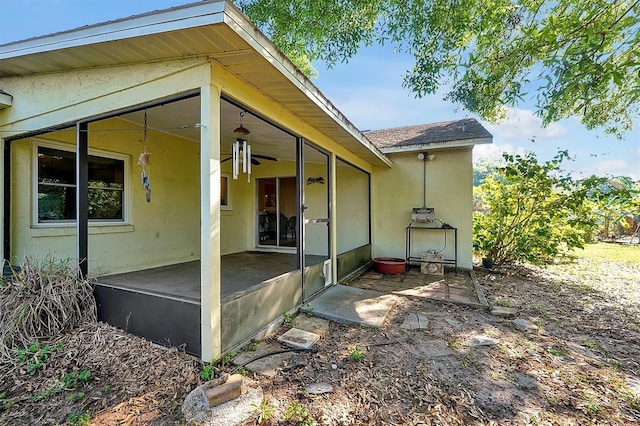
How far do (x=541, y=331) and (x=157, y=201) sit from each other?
20.5 ft

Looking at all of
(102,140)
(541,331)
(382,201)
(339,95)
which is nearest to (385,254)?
(382,201)

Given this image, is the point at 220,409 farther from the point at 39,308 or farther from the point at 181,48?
the point at 181,48

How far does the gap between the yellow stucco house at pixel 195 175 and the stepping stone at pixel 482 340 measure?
2.20 metres

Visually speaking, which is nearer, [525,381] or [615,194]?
[525,381]

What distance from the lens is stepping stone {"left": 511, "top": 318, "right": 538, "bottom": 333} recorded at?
3.60 metres

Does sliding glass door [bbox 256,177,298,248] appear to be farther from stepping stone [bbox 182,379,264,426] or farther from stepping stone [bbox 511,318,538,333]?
stepping stone [bbox 182,379,264,426]

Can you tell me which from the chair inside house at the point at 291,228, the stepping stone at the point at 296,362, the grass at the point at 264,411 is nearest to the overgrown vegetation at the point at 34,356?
the grass at the point at 264,411

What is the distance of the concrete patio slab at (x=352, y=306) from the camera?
3.79 metres

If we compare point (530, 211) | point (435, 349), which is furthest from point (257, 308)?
point (530, 211)

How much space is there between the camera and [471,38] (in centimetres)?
650

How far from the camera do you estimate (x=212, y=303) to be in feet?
8.29

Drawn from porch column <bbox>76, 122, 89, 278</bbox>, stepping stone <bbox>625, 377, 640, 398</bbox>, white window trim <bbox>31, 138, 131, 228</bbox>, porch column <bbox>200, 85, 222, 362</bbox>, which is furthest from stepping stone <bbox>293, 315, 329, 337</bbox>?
white window trim <bbox>31, 138, 131, 228</bbox>

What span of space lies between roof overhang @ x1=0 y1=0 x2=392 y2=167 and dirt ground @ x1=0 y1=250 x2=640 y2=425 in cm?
272

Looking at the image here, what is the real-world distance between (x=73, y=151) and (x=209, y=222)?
3485 millimetres
